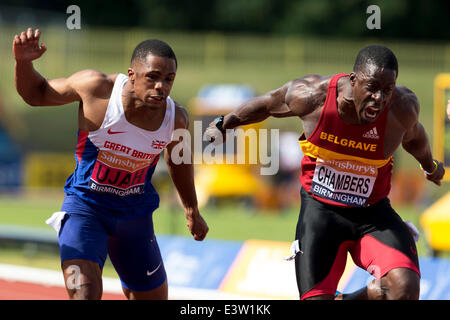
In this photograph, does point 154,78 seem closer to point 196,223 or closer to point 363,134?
point 196,223

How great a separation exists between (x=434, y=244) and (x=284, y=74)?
22.0 m

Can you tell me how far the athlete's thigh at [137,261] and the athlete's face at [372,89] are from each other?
1.93m

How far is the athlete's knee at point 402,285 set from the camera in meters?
5.29

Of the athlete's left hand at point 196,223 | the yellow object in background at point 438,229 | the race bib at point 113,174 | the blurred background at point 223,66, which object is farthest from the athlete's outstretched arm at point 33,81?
the blurred background at point 223,66

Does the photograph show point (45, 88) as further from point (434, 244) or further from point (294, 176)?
point (294, 176)

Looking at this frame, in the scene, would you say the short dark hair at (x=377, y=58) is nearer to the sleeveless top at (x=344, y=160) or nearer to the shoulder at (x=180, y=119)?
the sleeveless top at (x=344, y=160)

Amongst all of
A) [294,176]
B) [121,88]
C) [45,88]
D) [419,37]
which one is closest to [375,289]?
[121,88]

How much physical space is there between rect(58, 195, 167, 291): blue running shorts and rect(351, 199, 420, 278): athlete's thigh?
1.57 meters

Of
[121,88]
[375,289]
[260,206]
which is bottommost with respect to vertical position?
[260,206]

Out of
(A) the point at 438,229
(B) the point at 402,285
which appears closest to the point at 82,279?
(B) the point at 402,285

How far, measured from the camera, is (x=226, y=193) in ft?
64.2

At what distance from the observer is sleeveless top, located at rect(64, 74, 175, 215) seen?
570 centimetres

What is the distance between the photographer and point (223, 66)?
1298 inches
